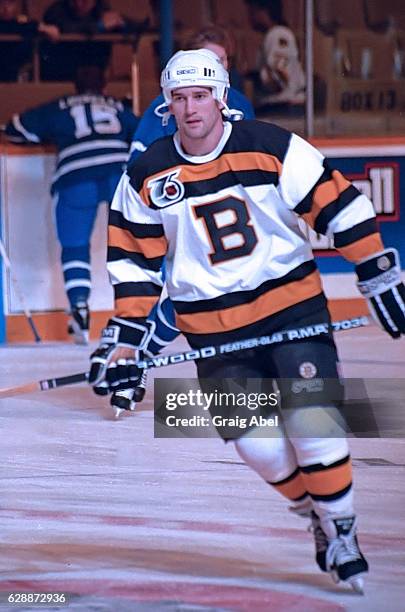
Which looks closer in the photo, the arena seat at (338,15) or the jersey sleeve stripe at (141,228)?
the jersey sleeve stripe at (141,228)

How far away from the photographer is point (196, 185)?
7.72ft

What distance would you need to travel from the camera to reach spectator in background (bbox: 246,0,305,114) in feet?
20.6

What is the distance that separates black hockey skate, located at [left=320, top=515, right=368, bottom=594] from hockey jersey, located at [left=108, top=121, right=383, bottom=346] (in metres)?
0.35

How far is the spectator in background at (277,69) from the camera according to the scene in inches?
247

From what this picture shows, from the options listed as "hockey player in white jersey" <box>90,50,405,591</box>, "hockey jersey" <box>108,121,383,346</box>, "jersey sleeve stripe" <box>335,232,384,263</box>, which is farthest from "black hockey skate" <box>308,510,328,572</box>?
"jersey sleeve stripe" <box>335,232,384,263</box>

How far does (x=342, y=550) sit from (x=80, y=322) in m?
3.05

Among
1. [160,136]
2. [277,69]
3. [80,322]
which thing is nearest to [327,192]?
[160,136]

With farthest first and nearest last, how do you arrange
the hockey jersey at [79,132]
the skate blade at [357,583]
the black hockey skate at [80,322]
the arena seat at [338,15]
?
the arena seat at [338,15] → the hockey jersey at [79,132] → the black hockey skate at [80,322] → the skate blade at [357,583]

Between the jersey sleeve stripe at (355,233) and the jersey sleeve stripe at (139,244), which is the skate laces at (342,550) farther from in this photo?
the jersey sleeve stripe at (139,244)

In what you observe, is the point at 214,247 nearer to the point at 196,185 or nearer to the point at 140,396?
the point at 196,185

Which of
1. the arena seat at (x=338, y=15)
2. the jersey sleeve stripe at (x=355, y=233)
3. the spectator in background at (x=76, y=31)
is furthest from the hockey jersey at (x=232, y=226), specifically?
the spectator in background at (x=76, y=31)

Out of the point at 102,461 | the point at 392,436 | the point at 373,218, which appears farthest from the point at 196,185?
the point at 392,436

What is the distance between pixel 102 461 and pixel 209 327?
109 centimetres

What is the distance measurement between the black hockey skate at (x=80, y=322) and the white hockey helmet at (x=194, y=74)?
2897 millimetres
